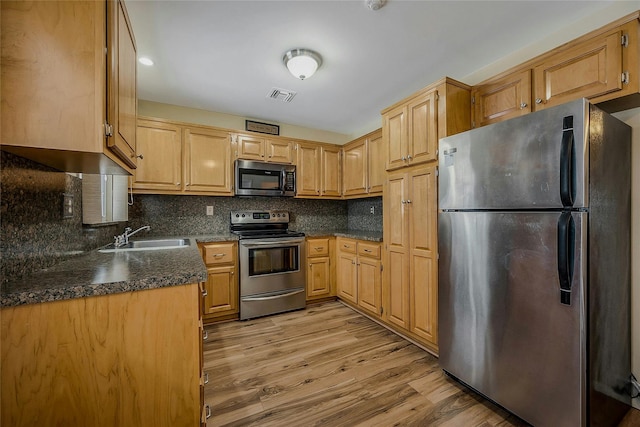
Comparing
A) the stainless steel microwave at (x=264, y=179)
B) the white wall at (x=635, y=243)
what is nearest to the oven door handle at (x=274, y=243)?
the stainless steel microwave at (x=264, y=179)

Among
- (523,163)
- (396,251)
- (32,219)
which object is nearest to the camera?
(32,219)

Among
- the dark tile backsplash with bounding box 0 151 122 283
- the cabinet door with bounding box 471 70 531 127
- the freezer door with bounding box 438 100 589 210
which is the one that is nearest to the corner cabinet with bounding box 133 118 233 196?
the dark tile backsplash with bounding box 0 151 122 283

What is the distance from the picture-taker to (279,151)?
351 centimetres

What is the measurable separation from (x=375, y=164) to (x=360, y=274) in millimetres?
1360

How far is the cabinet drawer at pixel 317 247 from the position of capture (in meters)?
3.47

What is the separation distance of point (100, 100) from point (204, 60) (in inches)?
64.1

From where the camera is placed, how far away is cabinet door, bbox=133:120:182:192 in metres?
2.86

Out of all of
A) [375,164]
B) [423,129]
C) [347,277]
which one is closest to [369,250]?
[347,277]

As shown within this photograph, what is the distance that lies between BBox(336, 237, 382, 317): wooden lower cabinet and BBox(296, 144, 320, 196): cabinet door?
2.62 ft

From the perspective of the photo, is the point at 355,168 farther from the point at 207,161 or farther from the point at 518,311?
the point at 518,311

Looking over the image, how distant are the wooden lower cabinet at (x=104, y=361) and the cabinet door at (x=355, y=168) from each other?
2743mm

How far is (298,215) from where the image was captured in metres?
3.99

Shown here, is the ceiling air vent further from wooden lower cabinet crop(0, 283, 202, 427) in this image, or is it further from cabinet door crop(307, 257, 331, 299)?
wooden lower cabinet crop(0, 283, 202, 427)

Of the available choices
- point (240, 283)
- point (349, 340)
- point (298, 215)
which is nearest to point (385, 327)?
point (349, 340)
